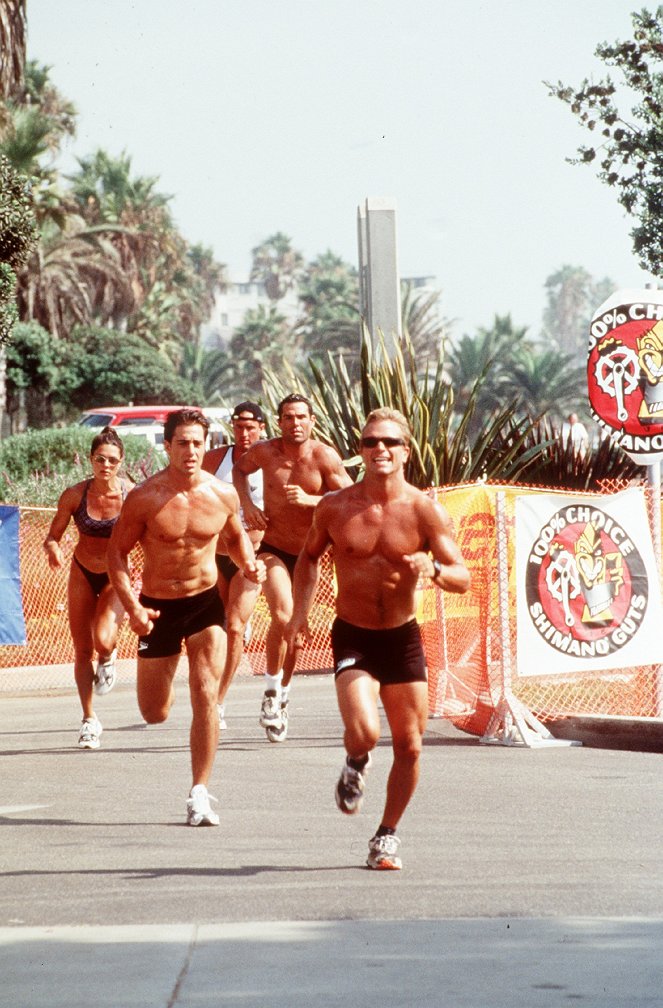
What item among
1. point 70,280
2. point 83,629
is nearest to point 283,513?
point 83,629

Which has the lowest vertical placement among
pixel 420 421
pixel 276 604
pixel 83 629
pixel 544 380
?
pixel 83 629

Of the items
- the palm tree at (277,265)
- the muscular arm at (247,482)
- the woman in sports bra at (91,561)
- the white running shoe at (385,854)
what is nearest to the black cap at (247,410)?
the muscular arm at (247,482)

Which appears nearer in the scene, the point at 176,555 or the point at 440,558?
the point at 440,558

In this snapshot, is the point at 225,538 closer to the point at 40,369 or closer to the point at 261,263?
the point at 40,369

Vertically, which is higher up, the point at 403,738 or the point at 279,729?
the point at 403,738

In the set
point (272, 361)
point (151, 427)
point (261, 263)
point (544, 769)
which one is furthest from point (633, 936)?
point (261, 263)

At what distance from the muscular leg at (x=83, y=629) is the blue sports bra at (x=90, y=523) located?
0.25m

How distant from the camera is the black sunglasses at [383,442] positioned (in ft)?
23.0

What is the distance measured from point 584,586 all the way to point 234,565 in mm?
2333

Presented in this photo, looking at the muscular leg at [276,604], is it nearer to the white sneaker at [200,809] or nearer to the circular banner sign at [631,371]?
the circular banner sign at [631,371]

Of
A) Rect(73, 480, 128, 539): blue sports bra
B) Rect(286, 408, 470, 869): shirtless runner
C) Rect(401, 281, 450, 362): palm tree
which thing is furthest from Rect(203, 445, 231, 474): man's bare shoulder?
Rect(401, 281, 450, 362): palm tree

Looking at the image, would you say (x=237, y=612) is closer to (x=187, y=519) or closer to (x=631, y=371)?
(x=187, y=519)

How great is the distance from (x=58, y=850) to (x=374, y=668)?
168 cm

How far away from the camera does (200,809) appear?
26.4 feet
